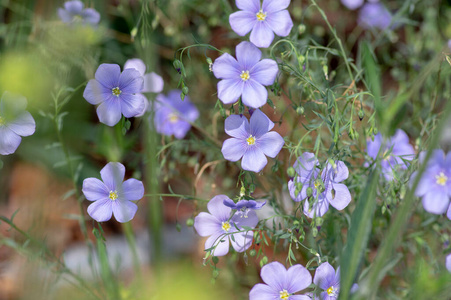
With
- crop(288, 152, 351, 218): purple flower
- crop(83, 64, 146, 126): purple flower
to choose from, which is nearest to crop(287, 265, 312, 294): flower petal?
crop(288, 152, 351, 218): purple flower

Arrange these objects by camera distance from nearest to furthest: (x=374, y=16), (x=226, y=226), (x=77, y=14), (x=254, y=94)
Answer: (x=254, y=94) < (x=226, y=226) < (x=77, y=14) < (x=374, y=16)

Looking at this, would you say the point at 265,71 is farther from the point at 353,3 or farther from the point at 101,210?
the point at 353,3

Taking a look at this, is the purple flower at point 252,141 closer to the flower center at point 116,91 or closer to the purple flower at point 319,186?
the purple flower at point 319,186

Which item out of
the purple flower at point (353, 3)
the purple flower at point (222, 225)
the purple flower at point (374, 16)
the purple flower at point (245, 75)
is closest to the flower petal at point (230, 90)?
the purple flower at point (245, 75)

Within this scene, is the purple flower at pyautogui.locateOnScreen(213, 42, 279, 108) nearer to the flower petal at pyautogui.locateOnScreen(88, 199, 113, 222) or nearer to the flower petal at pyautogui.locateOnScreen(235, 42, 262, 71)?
the flower petal at pyautogui.locateOnScreen(235, 42, 262, 71)

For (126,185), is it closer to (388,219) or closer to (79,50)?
(79,50)

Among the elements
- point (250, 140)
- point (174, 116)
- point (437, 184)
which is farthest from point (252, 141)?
point (174, 116)
